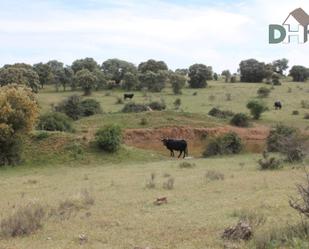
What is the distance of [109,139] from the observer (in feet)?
110

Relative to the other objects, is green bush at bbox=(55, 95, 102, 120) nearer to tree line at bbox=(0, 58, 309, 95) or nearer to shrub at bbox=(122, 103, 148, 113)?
shrub at bbox=(122, 103, 148, 113)

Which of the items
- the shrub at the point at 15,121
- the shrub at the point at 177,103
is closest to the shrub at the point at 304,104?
the shrub at the point at 177,103

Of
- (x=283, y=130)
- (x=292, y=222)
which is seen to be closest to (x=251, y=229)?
(x=292, y=222)

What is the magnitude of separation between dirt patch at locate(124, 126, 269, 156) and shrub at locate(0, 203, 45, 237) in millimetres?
28471

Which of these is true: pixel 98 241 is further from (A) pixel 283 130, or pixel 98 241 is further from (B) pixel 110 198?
(A) pixel 283 130

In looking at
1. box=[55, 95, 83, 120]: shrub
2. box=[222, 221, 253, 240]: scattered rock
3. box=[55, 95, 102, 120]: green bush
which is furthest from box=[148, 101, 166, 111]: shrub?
box=[222, 221, 253, 240]: scattered rock

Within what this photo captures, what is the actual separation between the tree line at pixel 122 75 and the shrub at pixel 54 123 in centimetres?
2228

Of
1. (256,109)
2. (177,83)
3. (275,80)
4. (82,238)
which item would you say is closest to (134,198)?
(82,238)

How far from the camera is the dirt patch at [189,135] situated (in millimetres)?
41750

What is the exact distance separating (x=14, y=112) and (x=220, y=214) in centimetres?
1984

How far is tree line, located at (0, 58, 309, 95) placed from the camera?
65.3 metres

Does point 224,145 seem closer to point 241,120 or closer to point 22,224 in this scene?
point 241,120

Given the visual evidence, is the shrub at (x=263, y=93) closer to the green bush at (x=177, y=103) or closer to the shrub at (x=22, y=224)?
the green bush at (x=177, y=103)

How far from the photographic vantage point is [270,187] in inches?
644
